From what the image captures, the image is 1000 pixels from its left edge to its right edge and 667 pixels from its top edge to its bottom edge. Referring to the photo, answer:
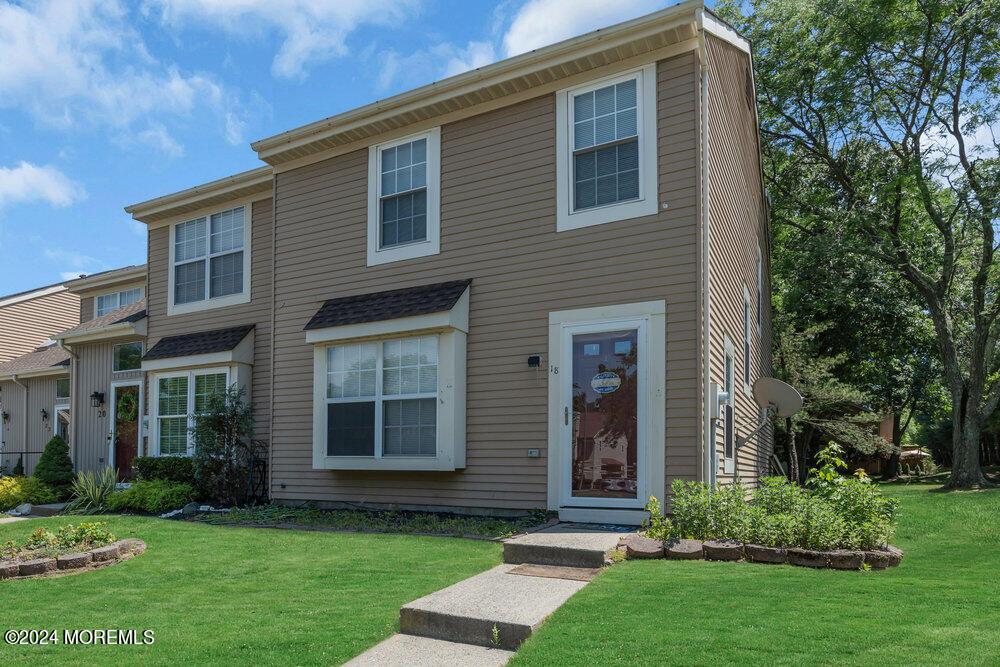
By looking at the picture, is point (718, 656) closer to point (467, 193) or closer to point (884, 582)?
point (884, 582)

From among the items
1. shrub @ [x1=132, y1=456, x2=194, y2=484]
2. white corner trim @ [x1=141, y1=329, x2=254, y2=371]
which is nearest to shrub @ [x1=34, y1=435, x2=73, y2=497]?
shrub @ [x1=132, y1=456, x2=194, y2=484]

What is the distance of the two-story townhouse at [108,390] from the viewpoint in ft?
47.8

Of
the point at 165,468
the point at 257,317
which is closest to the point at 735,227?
the point at 257,317

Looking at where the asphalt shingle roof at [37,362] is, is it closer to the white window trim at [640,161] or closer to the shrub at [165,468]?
the shrub at [165,468]

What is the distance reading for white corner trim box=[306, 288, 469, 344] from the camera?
8.92 m

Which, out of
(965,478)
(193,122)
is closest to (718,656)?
(193,122)

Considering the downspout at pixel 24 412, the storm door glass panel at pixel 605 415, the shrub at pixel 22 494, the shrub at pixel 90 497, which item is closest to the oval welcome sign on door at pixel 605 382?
the storm door glass panel at pixel 605 415

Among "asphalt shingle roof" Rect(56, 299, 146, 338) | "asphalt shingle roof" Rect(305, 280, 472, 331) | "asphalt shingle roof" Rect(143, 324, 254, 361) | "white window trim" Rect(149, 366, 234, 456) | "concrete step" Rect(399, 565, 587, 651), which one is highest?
"asphalt shingle roof" Rect(56, 299, 146, 338)

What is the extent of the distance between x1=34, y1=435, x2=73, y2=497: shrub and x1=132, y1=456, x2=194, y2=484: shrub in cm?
212

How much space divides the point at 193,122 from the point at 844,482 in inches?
417

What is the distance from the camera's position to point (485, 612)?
4.67m

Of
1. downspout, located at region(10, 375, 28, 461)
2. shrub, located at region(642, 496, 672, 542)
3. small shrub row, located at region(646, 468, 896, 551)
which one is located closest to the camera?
small shrub row, located at region(646, 468, 896, 551)

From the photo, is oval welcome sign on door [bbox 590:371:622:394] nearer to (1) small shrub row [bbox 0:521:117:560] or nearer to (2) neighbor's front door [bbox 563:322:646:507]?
(2) neighbor's front door [bbox 563:322:646:507]

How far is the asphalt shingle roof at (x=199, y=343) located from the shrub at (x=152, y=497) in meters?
2.20
